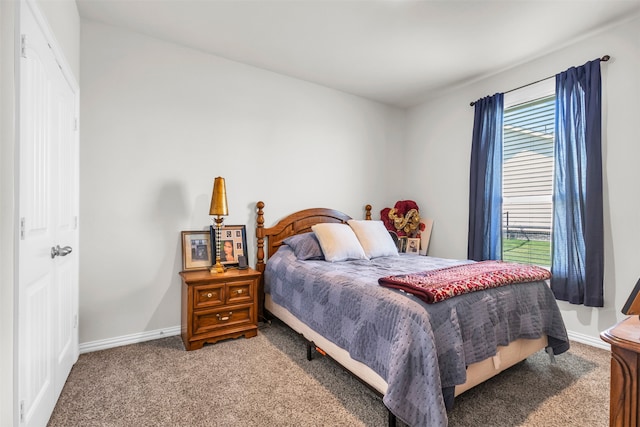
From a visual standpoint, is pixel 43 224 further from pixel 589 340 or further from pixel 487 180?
pixel 589 340

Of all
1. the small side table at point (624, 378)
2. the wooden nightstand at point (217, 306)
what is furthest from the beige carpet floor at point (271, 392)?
the small side table at point (624, 378)

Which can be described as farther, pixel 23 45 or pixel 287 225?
pixel 287 225

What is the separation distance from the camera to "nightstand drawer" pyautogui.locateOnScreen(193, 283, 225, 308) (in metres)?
2.49

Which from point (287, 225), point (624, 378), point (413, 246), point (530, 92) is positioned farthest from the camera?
point (413, 246)

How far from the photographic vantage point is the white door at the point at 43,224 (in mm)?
1261

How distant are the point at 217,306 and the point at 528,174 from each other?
10.6ft

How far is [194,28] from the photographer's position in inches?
102

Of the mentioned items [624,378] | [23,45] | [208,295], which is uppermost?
[23,45]

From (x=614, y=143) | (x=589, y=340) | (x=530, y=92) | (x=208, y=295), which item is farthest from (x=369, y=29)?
(x=589, y=340)

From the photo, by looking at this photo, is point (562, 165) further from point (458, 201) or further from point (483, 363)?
point (483, 363)

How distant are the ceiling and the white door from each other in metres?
1.01

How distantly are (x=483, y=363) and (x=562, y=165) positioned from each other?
80.8 inches

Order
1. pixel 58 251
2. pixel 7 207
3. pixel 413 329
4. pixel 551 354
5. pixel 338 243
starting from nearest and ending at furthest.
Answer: pixel 7 207, pixel 413 329, pixel 58 251, pixel 551 354, pixel 338 243

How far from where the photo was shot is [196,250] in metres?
2.86
